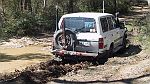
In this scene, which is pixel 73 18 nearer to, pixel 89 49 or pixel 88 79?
pixel 89 49

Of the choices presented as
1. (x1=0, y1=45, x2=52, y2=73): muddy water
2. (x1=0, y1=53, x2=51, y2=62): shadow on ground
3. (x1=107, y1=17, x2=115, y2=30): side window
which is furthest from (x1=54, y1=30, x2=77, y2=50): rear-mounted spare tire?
(x1=0, y1=53, x2=51, y2=62): shadow on ground

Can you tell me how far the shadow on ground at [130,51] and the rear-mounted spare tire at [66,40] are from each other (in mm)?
3109

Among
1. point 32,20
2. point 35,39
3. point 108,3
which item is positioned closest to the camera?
point 35,39

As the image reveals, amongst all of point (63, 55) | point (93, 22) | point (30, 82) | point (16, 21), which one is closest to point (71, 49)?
point (63, 55)

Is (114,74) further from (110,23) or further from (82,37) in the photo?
(110,23)

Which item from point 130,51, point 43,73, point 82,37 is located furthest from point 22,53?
point 43,73

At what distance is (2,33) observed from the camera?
70.3 feet

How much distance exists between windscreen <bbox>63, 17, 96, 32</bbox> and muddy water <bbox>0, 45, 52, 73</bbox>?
7.87 feet

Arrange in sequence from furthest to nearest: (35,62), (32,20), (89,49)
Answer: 1. (32,20)
2. (35,62)
3. (89,49)

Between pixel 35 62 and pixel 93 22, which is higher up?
pixel 93 22

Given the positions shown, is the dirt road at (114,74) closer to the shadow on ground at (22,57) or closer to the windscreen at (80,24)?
the windscreen at (80,24)

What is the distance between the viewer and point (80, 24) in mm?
13562

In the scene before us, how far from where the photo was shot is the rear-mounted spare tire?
13.1m

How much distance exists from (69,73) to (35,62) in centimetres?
382
